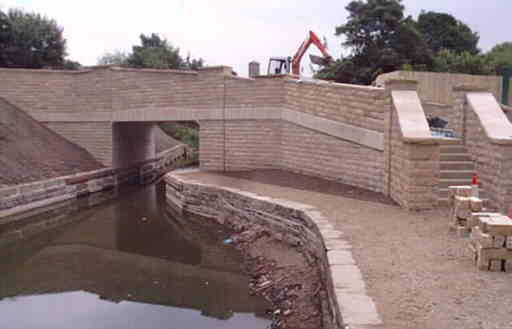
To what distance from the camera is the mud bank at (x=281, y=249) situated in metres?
6.38

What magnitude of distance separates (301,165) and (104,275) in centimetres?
680

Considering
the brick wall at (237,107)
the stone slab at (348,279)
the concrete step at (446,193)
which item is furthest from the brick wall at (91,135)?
the stone slab at (348,279)

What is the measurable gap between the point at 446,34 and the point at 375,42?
706 inches

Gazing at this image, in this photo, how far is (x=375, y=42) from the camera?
2606cm

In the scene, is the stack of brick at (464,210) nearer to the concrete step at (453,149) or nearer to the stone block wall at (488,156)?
the stone block wall at (488,156)

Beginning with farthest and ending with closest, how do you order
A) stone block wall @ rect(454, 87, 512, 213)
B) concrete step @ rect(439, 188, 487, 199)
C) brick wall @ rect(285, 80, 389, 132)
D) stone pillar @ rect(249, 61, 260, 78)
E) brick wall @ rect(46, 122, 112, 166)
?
brick wall @ rect(46, 122, 112, 166) < stone pillar @ rect(249, 61, 260, 78) < brick wall @ rect(285, 80, 389, 132) < concrete step @ rect(439, 188, 487, 199) < stone block wall @ rect(454, 87, 512, 213)

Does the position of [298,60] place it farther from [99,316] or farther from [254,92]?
[99,316]

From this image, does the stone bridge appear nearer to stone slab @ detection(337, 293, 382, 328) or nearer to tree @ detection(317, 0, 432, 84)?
stone slab @ detection(337, 293, 382, 328)

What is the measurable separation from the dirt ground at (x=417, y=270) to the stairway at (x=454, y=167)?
0.95 m

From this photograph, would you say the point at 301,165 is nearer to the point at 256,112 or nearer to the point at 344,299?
the point at 256,112

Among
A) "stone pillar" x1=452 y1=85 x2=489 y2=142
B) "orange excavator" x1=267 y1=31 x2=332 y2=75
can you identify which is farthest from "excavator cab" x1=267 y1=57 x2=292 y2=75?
"stone pillar" x1=452 y1=85 x2=489 y2=142

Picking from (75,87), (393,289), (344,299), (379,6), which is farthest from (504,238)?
(379,6)

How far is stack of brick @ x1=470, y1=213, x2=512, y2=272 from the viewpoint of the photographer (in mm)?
5316

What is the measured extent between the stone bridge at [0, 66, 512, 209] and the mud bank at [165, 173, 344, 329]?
218cm
